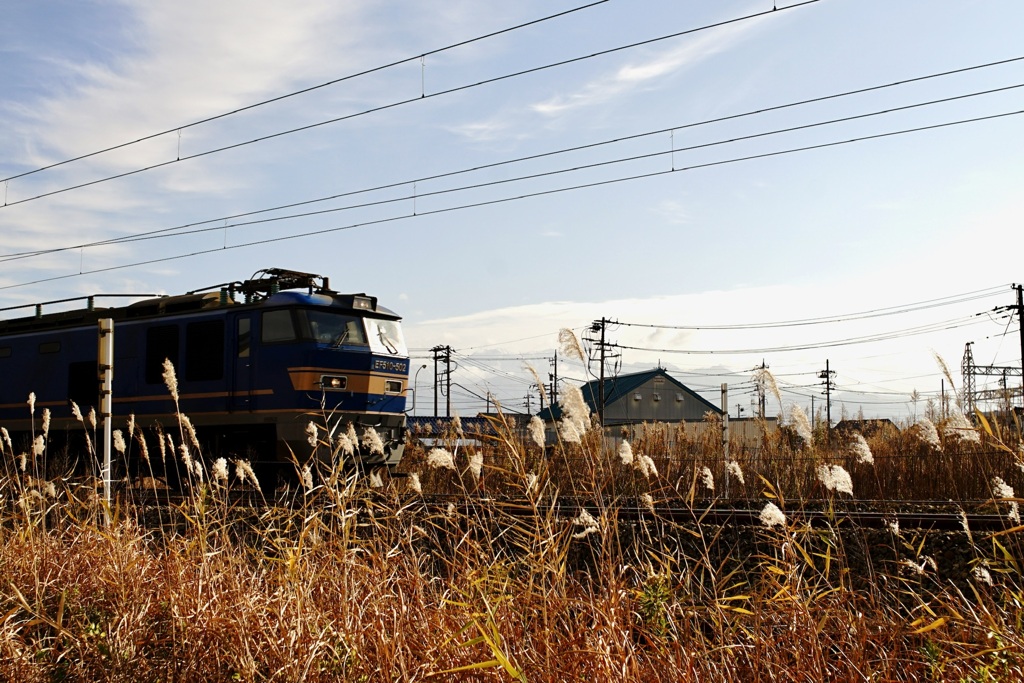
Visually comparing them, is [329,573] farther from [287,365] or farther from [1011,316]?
[1011,316]

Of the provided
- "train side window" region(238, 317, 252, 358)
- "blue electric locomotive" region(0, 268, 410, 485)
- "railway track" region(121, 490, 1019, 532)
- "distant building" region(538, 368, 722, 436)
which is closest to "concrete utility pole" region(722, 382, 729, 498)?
"railway track" region(121, 490, 1019, 532)

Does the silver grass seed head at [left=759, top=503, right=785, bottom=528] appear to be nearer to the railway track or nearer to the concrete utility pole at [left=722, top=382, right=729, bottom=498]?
the railway track

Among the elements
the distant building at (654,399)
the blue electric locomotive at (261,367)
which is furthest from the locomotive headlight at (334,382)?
the distant building at (654,399)

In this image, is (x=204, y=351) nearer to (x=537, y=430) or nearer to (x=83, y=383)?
(x=83, y=383)

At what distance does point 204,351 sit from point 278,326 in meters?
1.32

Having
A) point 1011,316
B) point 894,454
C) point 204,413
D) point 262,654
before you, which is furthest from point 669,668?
point 1011,316

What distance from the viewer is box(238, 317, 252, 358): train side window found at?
12875 mm

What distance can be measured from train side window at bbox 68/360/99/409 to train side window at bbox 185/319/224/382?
206cm

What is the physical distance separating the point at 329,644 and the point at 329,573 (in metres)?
0.64

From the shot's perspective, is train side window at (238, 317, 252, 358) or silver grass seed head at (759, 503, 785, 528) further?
train side window at (238, 317, 252, 358)

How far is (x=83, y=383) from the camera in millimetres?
14648

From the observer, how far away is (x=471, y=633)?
11.9ft

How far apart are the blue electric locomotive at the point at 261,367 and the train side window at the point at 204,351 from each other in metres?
0.01

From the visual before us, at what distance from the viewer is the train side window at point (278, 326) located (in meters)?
12.7
